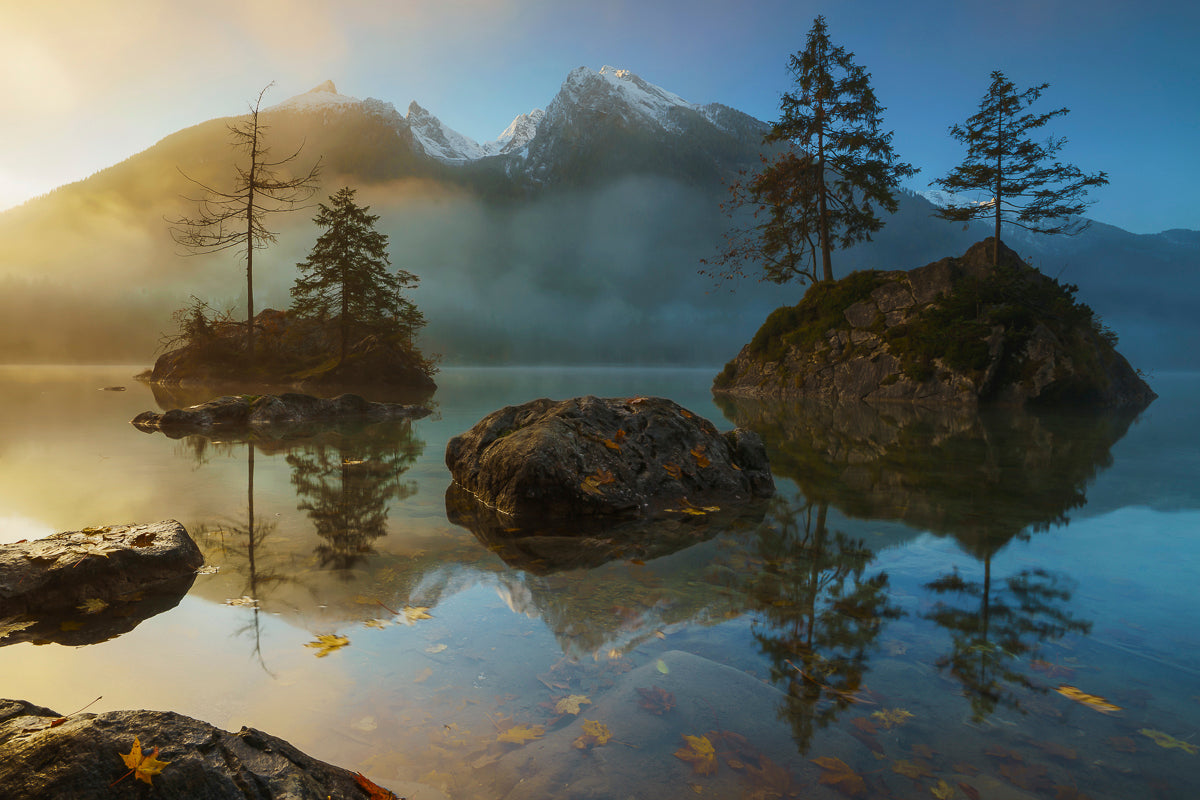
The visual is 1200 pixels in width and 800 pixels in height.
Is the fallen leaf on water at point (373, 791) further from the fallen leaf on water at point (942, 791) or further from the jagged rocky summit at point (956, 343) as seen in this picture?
the jagged rocky summit at point (956, 343)

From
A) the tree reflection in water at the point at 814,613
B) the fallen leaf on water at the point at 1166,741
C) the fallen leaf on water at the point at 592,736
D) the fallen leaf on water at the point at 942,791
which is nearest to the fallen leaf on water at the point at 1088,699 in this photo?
the fallen leaf on water at the point at 1166,741

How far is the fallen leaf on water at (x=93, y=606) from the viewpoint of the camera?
313 centimetres

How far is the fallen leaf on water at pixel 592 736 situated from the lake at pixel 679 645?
1 centimetres

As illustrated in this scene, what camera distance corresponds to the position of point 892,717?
2156 millimetres

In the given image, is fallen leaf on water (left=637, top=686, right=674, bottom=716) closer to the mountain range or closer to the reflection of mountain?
the reflection of mountain

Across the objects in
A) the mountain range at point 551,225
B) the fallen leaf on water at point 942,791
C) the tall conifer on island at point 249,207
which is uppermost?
the mountain range at point 551,225

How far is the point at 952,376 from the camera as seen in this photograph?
20578 millimetres

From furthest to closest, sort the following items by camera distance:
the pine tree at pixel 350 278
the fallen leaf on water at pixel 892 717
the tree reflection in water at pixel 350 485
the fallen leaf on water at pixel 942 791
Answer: the pine tree at pixel 350 278 < the tree reflection in water at pixel 350 485 < the fallen leaf on water at pixel 892 717 < the fallen leaf on water at pixel 942 791

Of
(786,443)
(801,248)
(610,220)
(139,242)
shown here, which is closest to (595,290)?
(610,220)

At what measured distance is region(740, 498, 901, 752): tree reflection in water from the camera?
2.29 meters

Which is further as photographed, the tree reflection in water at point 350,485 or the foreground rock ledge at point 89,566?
the tree reflection in water at point 350,485

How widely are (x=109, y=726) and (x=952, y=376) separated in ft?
79.0

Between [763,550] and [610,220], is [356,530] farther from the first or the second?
[610,220]

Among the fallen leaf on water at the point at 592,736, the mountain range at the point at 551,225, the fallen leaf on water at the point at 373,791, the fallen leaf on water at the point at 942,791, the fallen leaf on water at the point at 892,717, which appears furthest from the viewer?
the mountain range at the point at 551,225
